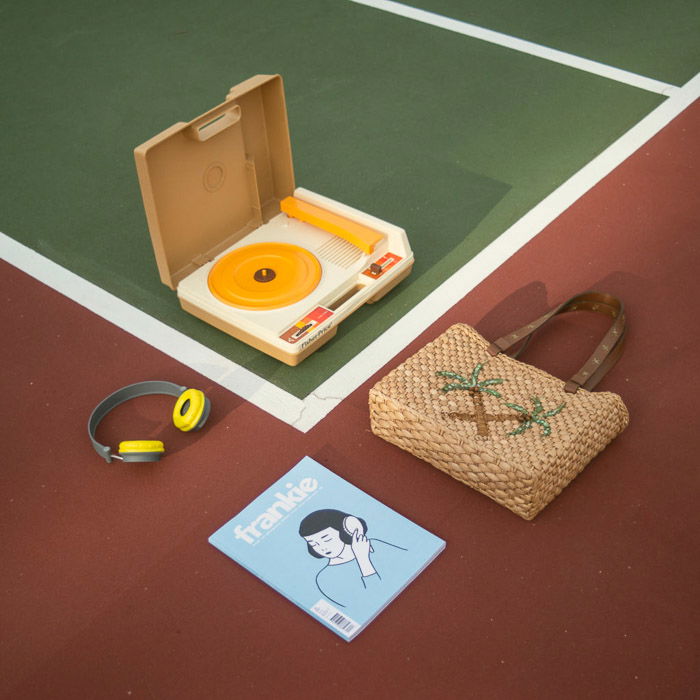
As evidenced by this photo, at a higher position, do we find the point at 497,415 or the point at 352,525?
the point at 497,415

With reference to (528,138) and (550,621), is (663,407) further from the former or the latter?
(528,138)

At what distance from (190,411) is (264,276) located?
608 millimetres

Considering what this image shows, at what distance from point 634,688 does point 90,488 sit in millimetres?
1497

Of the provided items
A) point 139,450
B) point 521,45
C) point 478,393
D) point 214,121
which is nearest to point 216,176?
point 214,121

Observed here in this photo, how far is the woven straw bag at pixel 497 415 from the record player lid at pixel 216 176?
0.87 meters

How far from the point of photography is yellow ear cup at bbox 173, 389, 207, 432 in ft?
8.80

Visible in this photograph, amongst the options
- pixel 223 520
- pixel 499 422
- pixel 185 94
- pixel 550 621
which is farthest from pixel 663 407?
pixel 185 94

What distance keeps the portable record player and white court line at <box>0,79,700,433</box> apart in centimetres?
12

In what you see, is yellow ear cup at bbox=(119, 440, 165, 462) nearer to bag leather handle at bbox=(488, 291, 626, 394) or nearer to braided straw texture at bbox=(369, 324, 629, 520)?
braided straw texture at bbox=(369, 324, 629, 520)

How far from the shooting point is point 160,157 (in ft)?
9.22

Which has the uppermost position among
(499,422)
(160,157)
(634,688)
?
(160,157)

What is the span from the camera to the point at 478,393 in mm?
2668

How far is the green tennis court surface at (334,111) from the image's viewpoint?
342 cm

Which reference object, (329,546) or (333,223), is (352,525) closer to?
(329,546)
